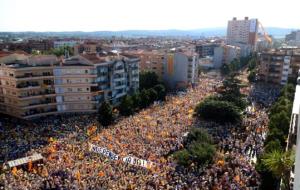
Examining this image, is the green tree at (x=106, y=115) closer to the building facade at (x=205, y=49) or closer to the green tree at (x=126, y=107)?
the green tree at (x=126, y=107)

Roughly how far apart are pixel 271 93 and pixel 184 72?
20.6 m

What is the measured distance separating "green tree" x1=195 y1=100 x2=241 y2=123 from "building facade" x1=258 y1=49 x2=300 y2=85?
33.8m

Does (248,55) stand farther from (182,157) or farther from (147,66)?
(182,157)

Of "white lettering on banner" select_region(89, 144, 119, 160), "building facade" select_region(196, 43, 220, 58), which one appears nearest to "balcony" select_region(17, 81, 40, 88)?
"white lettering on banner" select_region(89, 144, 119, 160)

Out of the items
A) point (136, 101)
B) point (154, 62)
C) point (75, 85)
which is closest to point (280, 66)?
point (154, 62)

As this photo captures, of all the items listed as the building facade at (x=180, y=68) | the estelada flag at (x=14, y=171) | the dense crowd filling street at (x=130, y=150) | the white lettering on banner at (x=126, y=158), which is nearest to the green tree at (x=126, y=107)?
the dense crowd filling street at (x=130, y=150)

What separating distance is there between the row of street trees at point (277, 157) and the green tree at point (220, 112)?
5769mm

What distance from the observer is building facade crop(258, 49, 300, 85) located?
70.6 metres

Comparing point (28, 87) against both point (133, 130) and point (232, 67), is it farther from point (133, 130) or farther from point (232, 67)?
point (232, 67)

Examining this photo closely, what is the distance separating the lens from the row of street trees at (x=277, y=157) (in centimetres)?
2125

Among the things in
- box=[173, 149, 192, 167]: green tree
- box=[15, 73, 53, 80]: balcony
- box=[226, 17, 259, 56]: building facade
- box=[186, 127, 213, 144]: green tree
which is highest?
box=[226, 17, 259, 56]: building facade

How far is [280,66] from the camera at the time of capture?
236 ft

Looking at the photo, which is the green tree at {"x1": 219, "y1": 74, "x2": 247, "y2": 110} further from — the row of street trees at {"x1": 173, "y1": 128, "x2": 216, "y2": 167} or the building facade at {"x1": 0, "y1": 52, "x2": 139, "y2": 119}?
the building facade at {"x1": 0, "y1": 52, "x2": 139, "y2": 119}

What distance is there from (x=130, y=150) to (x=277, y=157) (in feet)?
53.2
